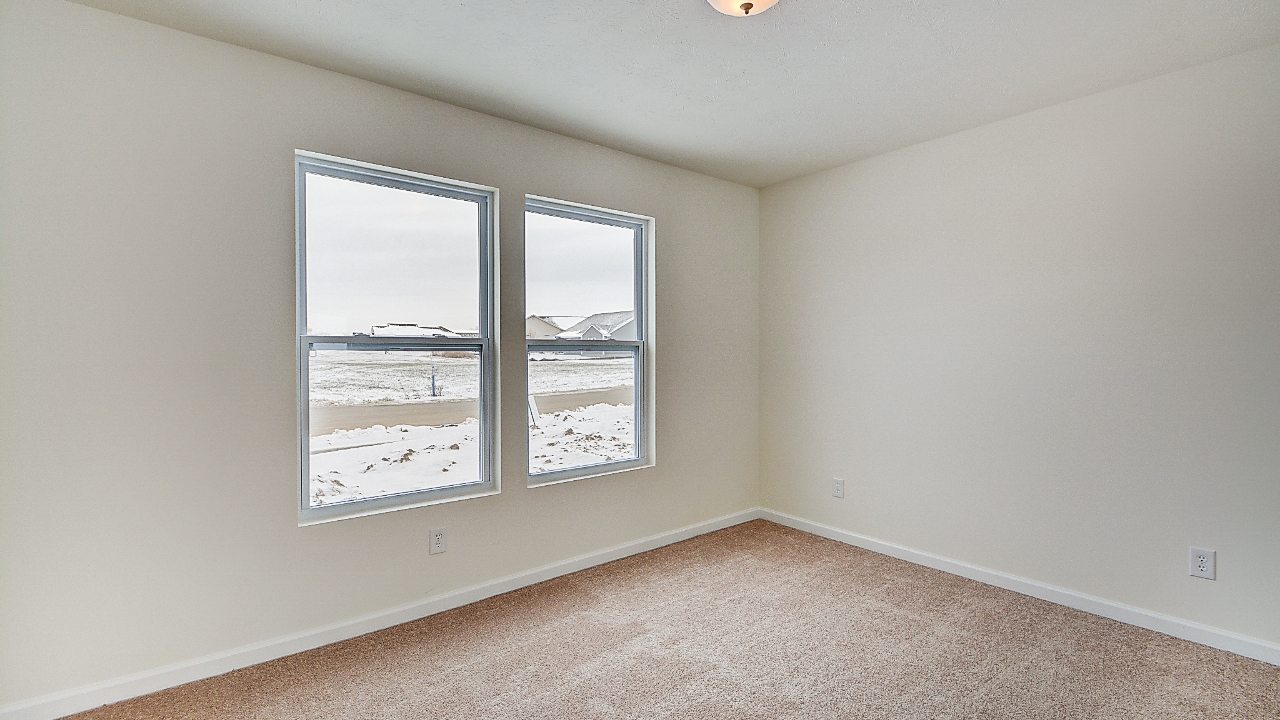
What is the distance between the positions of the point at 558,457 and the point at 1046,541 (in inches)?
98.0

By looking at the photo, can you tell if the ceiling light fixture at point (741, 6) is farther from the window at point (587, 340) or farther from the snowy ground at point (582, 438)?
the snowy ground at point (582, 438)

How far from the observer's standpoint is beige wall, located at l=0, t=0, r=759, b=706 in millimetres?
2025

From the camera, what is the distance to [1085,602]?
2.88 metres

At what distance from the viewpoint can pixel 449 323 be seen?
3.05 metres

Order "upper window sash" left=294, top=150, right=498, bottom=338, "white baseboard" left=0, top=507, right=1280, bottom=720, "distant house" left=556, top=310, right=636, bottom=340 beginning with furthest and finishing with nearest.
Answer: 1. "distant house" left=556, top=310, right=636, bottom=340
2. "upper window sash" left=294, top=150, right=498, bottom=338
3. "white baseboard" left=0, top=507, right=1280, bottom=720

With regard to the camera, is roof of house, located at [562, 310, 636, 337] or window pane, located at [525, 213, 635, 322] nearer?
window pane, located at [525, 213, 635, 322]

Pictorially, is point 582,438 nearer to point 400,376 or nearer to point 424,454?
point 424,454

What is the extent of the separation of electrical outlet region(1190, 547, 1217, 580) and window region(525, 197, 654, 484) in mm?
2567

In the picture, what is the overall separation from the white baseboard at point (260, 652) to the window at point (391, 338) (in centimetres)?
46

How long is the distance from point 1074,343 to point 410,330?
311cm

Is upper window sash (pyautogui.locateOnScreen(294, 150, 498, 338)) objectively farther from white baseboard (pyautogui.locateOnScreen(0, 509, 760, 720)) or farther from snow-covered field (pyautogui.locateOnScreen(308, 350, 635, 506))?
white baseboard (pyautogui.locateOnScreen(0, 509, 760, 720))

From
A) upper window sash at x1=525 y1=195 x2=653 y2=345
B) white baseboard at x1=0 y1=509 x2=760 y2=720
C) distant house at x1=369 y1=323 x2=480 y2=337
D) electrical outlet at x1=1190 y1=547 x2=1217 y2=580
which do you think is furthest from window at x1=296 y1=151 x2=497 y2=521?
electrical outlet at x1=1190 y1=547 x2=1217 y2=580

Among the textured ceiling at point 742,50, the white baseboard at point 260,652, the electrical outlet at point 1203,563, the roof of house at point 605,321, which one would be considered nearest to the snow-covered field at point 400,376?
the roof of house at point 605,321

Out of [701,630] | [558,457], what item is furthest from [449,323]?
[701,630]
